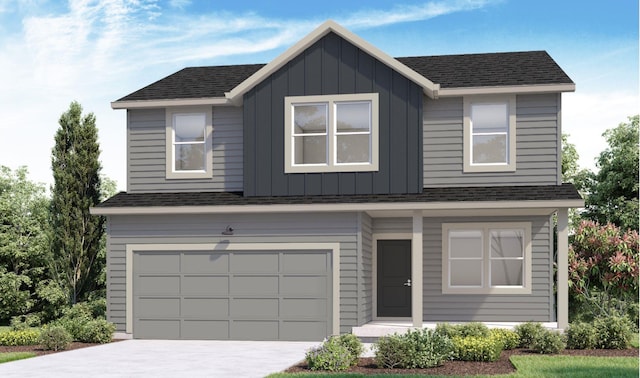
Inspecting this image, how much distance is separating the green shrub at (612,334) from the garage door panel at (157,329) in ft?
30.7

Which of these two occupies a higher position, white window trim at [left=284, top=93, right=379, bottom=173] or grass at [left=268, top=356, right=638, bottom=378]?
white window trim at [left=284, top=93, right=379, bottom=173]

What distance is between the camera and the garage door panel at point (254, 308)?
19438mm

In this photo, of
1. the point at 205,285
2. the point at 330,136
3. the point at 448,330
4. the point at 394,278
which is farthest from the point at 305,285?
the point at 448,330

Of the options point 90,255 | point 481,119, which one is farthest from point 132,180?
point 481,119

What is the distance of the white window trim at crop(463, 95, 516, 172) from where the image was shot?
1998 cm

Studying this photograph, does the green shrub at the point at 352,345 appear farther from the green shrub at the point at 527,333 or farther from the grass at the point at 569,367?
the green shrub at the point at 527,333

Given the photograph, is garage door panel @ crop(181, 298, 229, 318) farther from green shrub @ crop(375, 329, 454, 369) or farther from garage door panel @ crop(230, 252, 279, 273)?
green shrub @ crop(375, 329, 454, 369)

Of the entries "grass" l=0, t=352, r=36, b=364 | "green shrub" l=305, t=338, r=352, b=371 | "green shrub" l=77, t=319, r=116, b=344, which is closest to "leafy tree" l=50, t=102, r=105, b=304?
"green shrub" l=77, t=319, r=116, b=344

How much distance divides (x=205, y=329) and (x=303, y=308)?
2.38 metres

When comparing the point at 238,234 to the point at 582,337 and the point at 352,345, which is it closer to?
the point at 352,345

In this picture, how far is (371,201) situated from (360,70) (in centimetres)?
315

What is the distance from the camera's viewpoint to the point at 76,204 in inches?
936

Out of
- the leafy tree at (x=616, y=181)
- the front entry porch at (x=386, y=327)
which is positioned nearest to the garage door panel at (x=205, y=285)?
the front entry porch at (x=386, y=327)

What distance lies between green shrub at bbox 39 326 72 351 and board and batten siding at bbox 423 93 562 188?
8.78 m
